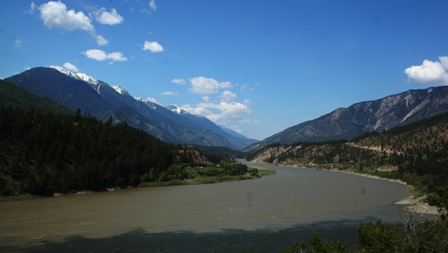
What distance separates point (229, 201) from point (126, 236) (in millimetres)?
26517

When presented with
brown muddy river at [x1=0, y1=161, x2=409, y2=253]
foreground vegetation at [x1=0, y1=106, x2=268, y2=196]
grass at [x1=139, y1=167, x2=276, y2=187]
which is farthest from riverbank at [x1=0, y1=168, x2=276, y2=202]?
brown muddy river at [x1=0, y1=161, x2=409, y2=253]

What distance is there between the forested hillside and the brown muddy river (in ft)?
25.5

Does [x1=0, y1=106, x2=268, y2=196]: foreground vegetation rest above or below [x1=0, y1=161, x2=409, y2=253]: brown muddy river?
above

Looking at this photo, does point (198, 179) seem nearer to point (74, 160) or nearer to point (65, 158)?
point (74, 160)

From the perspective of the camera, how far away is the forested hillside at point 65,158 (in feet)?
220

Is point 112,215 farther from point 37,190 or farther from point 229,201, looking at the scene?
point 37,190

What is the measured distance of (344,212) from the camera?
158 ft

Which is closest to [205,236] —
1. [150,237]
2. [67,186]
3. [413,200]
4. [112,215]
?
[150,237]

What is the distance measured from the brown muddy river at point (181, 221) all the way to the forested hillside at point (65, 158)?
776cm

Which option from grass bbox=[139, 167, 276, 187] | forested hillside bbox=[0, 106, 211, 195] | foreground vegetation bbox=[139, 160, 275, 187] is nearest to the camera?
forested hillside bbox=[0, 106, 211, 195]

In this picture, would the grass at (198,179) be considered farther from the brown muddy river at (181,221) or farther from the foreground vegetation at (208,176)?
the brown muddy river at (181,221)

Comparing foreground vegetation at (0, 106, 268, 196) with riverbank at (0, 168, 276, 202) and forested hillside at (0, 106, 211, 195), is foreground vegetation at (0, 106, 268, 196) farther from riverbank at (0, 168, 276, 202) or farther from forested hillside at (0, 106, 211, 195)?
riverbank at (0, 168, 276, 202)

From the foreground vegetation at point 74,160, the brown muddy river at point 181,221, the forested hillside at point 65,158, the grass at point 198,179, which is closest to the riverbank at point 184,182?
the grass at point 198,179

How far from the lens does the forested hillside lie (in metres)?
67.1
